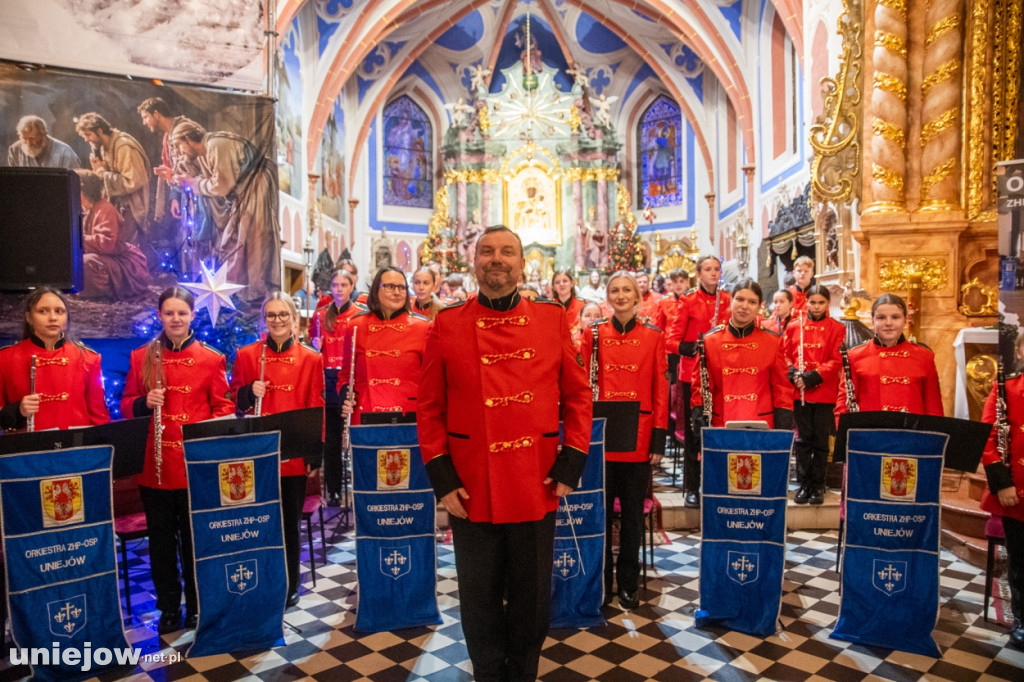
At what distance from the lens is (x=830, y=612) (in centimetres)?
386

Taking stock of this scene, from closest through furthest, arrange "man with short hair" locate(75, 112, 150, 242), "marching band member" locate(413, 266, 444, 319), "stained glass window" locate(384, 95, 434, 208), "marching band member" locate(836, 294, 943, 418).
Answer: "marching band member" locate(836, 294, 943, 418)
"marching band member" locate(413, 266, 444, 319)
"man with short hair" locate(75, 112, 150, 242)
"stained glass window" locate(384, 95, 434, 208)

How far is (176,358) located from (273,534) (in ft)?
3.68

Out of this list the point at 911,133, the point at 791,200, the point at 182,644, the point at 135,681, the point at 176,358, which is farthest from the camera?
the point at 791,200

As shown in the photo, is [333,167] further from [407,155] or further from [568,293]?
[568,293]

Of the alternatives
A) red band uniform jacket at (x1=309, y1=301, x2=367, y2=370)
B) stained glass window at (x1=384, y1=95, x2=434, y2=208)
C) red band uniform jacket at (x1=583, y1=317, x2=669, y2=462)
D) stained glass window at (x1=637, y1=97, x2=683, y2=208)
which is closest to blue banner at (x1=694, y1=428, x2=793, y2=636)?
red band uniform jacket at (x1=583, y1=317, x2=669, y2=462)

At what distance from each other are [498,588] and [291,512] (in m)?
1.66

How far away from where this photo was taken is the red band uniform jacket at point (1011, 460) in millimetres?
3365

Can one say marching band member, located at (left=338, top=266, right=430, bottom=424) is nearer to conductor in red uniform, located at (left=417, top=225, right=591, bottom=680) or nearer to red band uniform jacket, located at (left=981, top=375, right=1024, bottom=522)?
conductor in red uniform, located at (left=417, top=225, right=591, bottom=680)

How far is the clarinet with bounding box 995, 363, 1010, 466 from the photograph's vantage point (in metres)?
3.41

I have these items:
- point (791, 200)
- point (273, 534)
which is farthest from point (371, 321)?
point (791, 200)

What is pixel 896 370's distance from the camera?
4254mm

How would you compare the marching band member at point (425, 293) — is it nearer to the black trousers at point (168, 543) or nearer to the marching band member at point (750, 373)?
the marching band member at point (750, 373)

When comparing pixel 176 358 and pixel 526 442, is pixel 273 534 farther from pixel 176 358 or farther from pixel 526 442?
pixel 526 442

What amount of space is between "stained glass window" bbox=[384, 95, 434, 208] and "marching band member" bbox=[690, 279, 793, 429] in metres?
20.3
